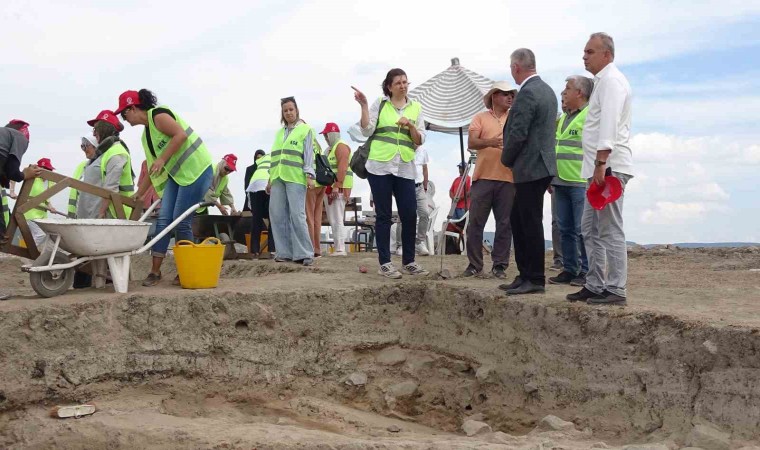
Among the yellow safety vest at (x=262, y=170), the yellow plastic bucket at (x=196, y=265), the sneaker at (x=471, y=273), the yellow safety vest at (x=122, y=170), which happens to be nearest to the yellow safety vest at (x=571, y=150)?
the sneaker at (x=471, y=273)

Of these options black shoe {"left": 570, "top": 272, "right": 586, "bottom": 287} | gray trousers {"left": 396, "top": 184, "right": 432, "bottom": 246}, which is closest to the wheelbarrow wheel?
black shoe {"left": 570, "top": 272, "right": 586, "bottom": 287}

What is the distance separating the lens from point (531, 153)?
588 cm

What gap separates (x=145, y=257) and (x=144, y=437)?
6822 mm

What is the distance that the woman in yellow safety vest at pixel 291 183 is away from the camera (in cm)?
839

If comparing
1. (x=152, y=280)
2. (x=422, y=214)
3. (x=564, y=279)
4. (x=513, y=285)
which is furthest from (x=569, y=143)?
(x=152, y=280)

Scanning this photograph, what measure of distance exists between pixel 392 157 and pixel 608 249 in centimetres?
246

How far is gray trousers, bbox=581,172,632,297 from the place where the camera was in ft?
17.0

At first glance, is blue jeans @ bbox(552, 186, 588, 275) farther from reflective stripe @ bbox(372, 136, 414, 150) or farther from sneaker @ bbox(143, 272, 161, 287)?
sneaker @ bbox(143, 272, 161, 287)

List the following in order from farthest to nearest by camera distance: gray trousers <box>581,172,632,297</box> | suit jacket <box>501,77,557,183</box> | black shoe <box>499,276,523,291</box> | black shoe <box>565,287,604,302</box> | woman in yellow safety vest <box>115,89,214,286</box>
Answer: woman in yellow safety vest <box>115,89,214,286</box>, black shoe <box>499,276,523,291</box>, suit jacket <box>501,77,557,183</box>, black shoe <box>565,287,604,302</box>, gray trousers <box>581,172,632,297</box>

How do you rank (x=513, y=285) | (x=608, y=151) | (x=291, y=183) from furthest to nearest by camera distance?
1. (x=291, y=183)
2. (x=513, y=285)
3. (x=608, y=151)

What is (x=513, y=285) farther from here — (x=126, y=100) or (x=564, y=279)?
(x=126, y=100)

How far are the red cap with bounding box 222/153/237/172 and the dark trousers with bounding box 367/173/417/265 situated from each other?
456 cm

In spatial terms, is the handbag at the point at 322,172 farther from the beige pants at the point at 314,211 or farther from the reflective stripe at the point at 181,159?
the reflective stripe at the point at 181,159

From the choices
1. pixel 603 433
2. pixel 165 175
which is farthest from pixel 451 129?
pixel 603 433
